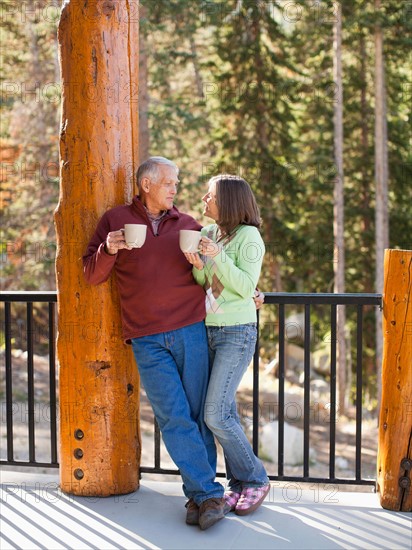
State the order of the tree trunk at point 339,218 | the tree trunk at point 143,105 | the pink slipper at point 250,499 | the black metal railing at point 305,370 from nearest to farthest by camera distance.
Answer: the pink slipper at point 250,499 → the black metal railing at point 305,370 → the tree trunk at point 143,105 → the tree trunk at point 339,218

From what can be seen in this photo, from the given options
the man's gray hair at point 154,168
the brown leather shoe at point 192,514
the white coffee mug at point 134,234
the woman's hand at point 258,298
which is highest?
the man's gray hair at point 154,168

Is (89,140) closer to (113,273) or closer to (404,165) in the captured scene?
(113,273)

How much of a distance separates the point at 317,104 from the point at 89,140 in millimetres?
11969

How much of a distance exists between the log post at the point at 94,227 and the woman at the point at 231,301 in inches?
19.2

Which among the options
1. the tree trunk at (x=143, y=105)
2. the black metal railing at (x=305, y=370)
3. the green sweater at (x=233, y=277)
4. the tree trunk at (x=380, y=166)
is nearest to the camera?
the green sweater at (x=233, y=277)

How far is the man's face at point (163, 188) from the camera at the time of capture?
289 centimetres

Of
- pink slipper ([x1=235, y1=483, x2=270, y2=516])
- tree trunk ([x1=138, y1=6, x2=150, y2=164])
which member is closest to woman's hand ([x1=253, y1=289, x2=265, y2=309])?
pink slipper ([x1=235, y1=483, x2=270, y2=516])

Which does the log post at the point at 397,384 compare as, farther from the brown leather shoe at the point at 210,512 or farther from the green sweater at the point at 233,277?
the brown leather shoe at the point at 210,512

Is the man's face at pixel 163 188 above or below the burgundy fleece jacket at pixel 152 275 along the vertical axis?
above

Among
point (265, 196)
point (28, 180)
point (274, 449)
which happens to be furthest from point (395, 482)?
point (28, 180)

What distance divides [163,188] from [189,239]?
438 mm

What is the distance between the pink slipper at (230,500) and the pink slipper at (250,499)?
0.03 m

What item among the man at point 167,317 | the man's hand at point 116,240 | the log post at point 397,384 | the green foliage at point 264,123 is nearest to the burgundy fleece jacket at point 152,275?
the man at point 167,317

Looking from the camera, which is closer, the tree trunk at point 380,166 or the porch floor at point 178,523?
the porch floor at point 178,523
